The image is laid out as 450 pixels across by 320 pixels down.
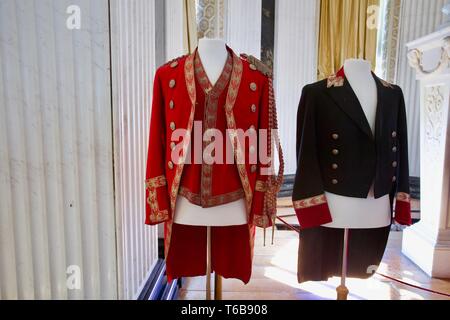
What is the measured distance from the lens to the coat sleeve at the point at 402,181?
169cm

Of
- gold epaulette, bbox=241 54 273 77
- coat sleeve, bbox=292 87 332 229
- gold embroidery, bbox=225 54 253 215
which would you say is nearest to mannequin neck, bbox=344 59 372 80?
coat sleeve, bbox=292 87 332 229

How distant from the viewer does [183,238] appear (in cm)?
168

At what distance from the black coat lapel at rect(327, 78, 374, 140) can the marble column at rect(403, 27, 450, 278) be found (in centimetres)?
146

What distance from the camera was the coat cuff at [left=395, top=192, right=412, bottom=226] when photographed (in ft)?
5.54

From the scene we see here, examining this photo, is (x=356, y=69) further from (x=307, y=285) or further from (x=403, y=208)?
(x=307, y=285)

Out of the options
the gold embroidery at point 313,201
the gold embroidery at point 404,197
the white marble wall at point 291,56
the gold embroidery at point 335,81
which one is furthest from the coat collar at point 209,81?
the white marble wall at point 291,56

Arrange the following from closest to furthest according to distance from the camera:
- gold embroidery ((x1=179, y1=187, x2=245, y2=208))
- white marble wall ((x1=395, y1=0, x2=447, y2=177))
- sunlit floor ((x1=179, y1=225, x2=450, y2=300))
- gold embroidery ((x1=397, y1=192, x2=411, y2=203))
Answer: gold embroidery ((x1=179, y1=187, x2=245, y2=208)) → gold embroidery ((x1=397, y1=192, x2=411, y2=203)) → sunlit floor ((x1=179, y1=225, x2=450, y2=300)) → white marble wall ((x1=395, y1=0, x2=447, y2=177))

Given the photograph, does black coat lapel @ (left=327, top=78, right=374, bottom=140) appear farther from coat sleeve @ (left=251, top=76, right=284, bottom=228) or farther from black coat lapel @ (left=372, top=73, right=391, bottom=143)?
coat sleeve @ (left=251, top=76, right=284, bottom=228)

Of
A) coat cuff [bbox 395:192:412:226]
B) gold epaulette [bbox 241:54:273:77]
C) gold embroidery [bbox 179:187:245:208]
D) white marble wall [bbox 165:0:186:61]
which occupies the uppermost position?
white marble wall [bbox 165:0:186:61]

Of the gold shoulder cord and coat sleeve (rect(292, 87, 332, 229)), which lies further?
coat sleeve (rect(292, 87, 332, 229))

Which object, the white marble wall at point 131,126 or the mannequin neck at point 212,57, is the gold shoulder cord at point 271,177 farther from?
the white marble wall at point 131,126
